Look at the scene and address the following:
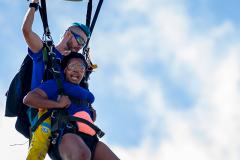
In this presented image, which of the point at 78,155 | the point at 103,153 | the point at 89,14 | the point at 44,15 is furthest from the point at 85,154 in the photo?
the point at 89,14

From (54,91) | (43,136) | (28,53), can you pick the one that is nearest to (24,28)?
(28,53)

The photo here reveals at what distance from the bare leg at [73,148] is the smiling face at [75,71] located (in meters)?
0.85

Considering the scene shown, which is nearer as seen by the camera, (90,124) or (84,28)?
(90,124)

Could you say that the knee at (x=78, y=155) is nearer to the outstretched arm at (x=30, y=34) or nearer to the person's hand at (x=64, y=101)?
the person's hand at (x=64, y=101)

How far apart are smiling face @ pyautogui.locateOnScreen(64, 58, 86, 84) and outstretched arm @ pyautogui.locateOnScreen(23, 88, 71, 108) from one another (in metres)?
0.37

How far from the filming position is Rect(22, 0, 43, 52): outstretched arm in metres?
8.21

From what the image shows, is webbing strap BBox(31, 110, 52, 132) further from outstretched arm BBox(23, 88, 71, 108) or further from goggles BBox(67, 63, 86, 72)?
goggles BBox(67, 63, 86, 72)

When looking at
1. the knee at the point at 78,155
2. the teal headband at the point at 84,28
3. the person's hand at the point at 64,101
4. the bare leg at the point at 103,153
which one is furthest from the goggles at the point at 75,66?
the knee at the point at 78,155

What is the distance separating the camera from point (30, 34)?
823 centimetres

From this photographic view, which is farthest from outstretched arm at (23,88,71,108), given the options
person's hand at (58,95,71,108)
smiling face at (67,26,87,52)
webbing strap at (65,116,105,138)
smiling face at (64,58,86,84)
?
smiling face at (67,26,87,52)

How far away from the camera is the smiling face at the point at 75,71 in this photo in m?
8.21

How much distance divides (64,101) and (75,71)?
0.52 metres

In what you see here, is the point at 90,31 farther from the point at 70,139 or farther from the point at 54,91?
the point at 70,139

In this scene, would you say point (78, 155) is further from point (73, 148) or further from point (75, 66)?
point (75, 66)
